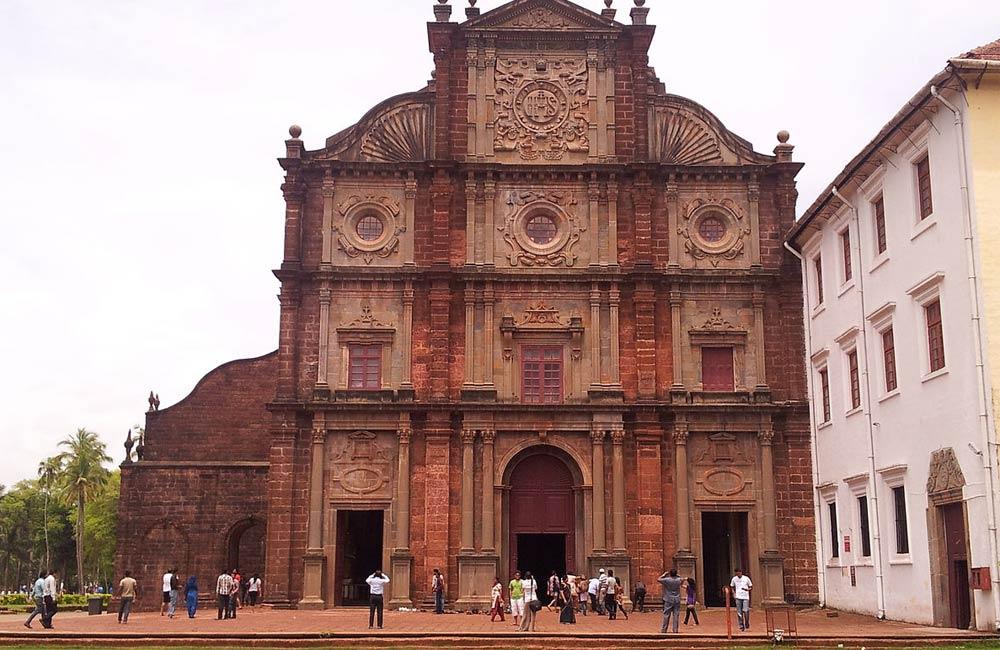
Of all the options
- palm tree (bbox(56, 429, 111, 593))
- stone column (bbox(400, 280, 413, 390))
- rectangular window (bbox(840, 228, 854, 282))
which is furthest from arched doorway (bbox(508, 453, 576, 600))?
palm tree (bbox(56, 429, 111, 593))

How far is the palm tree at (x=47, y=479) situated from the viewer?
82325 millimetres

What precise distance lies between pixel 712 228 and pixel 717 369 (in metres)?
4.87

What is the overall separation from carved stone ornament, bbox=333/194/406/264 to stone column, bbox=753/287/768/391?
12.0 meters

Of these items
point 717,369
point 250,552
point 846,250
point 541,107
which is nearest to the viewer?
point 846,250

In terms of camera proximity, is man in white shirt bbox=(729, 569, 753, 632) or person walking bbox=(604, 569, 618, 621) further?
person walking bbox=(604, 569, 618, 621)

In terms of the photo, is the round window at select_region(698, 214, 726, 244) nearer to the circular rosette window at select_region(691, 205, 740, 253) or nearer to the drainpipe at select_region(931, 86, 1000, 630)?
the circular rosette window at select_region(691, 205, 740, 253)

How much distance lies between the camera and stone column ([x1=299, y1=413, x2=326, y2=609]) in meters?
33.2

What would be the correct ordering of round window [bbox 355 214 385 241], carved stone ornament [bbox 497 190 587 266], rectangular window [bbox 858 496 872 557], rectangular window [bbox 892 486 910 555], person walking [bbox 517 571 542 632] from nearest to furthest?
person walking [bbox 517 571 542 632] → rectangular window [bbox 892 486 910 555] → rectangular window [bbox 858 496 872 557] → carved stone ornament [bbox 497 190 587 266] → round window [bbox 355 214 385 241]

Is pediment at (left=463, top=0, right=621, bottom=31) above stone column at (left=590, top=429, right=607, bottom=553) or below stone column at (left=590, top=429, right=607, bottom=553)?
above

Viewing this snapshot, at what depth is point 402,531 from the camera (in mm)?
33719

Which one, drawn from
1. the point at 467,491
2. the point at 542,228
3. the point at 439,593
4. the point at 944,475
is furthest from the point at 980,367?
the point at 542,228

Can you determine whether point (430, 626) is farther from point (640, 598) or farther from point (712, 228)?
point (712, 228)

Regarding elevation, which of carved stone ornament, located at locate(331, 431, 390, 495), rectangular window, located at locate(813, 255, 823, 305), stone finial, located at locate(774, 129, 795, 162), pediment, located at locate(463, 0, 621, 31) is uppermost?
pediment, located at locate(463, 0, 621, 31)

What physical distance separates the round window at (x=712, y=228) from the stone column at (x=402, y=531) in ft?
38.6
